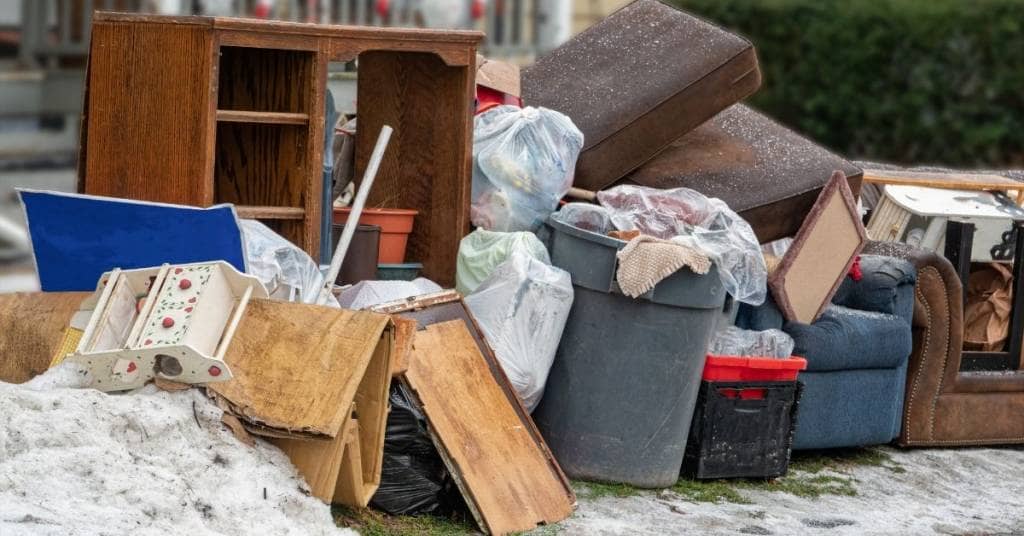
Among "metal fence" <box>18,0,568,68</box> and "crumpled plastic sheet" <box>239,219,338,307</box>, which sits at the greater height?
"metal fence" <box>18,0,568,68</box>

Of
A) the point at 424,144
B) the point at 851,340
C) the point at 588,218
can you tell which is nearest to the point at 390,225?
the point at 424,144

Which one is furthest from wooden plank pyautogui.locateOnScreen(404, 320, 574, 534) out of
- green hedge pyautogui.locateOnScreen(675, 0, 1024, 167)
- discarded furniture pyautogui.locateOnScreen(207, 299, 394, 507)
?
green hedge pyautogui.locateOnScreen(675, 0, 1024, 167)

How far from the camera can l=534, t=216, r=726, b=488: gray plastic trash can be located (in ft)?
17.3

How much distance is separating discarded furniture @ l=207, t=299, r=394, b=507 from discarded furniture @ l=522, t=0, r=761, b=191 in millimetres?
1701

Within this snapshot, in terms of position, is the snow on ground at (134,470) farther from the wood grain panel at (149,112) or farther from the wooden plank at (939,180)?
the wooden plank at (939,180)

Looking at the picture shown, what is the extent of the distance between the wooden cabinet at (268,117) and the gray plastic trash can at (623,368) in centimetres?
63

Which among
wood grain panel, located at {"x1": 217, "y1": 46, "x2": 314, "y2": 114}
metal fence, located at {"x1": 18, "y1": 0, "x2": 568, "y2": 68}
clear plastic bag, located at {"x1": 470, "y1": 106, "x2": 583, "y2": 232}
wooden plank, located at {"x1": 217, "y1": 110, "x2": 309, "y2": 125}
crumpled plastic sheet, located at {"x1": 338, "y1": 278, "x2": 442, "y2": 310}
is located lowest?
crumpled plastic sheet, located at {"x1": 338, "y1": 278, "x2": 442, "y2": 310}

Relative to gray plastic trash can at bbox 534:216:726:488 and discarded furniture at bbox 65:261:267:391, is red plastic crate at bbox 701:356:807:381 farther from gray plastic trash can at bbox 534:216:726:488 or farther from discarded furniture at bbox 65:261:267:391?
discarded furniture at bbox 65:261:267:391

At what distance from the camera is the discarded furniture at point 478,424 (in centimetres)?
473

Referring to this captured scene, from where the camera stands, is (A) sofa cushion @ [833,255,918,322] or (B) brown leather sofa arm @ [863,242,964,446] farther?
(B) brown leather sofa arm @ [863,242,964,446]

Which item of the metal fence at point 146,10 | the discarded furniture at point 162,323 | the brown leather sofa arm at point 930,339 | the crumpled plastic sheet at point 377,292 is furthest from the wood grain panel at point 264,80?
the metal fence at point 146,10

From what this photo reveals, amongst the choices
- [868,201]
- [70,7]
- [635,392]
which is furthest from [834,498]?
[70,7]

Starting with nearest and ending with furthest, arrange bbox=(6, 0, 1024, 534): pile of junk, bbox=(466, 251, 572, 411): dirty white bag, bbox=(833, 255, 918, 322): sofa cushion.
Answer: bbox=(6, 0, 1024, 534): pile of junk, bbox=(466, 251, 572, 411): dirty white bag, bbox=(833, 255, 918, 322): sofa cushion

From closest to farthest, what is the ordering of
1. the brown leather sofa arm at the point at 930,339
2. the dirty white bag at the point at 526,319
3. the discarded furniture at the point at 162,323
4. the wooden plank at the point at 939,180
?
the discarded furniture at the point at 162,323 → the dirty white bag at the point at 526,319 → the brown leather sofa arm at the point at 930,339 → the wooden plank at the point at 939,180
